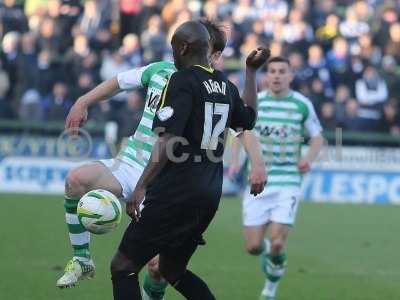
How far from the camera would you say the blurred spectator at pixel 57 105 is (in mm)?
19891

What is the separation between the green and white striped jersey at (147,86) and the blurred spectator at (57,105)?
39.4 ft

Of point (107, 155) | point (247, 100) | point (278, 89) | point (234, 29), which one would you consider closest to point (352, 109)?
point (234, 29)

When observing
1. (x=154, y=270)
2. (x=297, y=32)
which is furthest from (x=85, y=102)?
(x=297, y=32)

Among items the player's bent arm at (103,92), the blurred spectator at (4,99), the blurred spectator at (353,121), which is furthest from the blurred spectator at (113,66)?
the player's bent arm at (103,92)

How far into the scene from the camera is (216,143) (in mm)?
6898

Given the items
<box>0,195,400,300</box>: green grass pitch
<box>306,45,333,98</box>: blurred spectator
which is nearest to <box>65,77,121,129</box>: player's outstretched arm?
<box>0,195,400,300</box>: green grass pitch

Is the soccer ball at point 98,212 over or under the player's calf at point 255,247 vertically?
over

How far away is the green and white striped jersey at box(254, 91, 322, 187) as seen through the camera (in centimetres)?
1068

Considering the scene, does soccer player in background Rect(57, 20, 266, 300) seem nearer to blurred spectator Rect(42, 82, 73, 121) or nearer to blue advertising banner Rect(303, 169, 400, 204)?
blurred spectator Rect(42, 82, 73, 121)

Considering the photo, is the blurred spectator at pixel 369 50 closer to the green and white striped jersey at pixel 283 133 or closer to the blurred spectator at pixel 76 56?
the blurred spectator at pixel 76 56

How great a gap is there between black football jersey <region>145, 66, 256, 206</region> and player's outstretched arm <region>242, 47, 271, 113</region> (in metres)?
0.27

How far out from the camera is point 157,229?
22.2ft

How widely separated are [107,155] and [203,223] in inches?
506

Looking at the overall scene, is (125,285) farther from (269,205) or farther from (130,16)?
(130,16)
